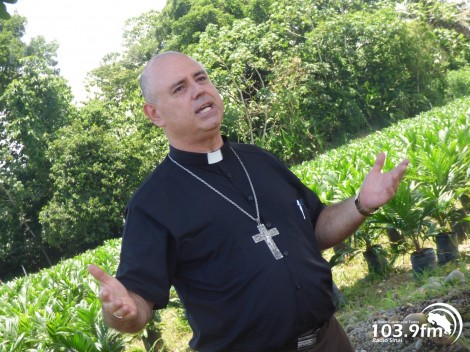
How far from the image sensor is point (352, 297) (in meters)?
7.32

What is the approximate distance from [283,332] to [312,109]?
3324cm

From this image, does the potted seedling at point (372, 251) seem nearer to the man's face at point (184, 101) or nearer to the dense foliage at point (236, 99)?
the man's face at point (184, 101)

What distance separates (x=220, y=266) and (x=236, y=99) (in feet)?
95.2

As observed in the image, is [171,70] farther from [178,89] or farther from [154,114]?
[154,114]

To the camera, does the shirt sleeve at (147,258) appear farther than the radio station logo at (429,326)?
No

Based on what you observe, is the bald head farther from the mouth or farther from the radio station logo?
the radio station logo

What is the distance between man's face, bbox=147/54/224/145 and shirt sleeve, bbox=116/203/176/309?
0.40 metres

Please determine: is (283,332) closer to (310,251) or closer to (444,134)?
(310,251)

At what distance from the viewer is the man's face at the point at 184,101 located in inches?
109

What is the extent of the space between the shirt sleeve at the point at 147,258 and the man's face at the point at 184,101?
1.32 ft

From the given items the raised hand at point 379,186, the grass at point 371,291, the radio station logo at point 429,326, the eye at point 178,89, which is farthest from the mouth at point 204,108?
the grass at point 371,291

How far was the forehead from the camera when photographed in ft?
9.28

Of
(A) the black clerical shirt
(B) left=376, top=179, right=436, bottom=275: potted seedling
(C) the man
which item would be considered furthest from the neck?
(B) left=376, top=179, right=436, bottom=275: potted seedling

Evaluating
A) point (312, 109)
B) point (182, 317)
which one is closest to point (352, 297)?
point (182, 317)
